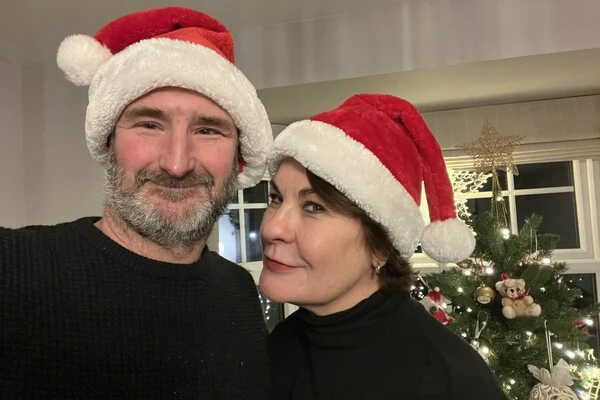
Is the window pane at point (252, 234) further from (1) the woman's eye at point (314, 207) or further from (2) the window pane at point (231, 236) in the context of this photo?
(1) the woman's eye at point (314, 207)

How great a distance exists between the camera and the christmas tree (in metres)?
1.93

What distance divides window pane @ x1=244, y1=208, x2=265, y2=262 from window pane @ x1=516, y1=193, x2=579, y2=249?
5.40ft

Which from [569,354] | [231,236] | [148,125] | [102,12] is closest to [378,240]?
[148,125]

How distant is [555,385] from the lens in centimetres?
179

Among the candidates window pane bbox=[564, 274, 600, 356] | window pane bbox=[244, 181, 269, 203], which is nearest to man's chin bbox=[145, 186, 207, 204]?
window pane bbox=[244, 181, 269, 203]

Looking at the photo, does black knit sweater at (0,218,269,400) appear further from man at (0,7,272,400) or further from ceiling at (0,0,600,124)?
ceiling at (0,0,600,124)

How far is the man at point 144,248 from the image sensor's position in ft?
2.89

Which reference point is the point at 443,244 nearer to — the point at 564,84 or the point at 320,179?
the point at 320,179

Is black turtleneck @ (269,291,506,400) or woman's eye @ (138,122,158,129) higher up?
woman's eye @ (138,122,158,129)

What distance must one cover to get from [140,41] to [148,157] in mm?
259

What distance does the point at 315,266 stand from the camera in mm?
1061

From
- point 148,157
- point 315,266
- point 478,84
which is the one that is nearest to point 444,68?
point 478,84

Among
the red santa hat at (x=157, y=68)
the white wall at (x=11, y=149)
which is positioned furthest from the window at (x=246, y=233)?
the red santa hat at (x=157, y=68)

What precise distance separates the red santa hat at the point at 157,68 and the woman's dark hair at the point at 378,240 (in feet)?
0.63
